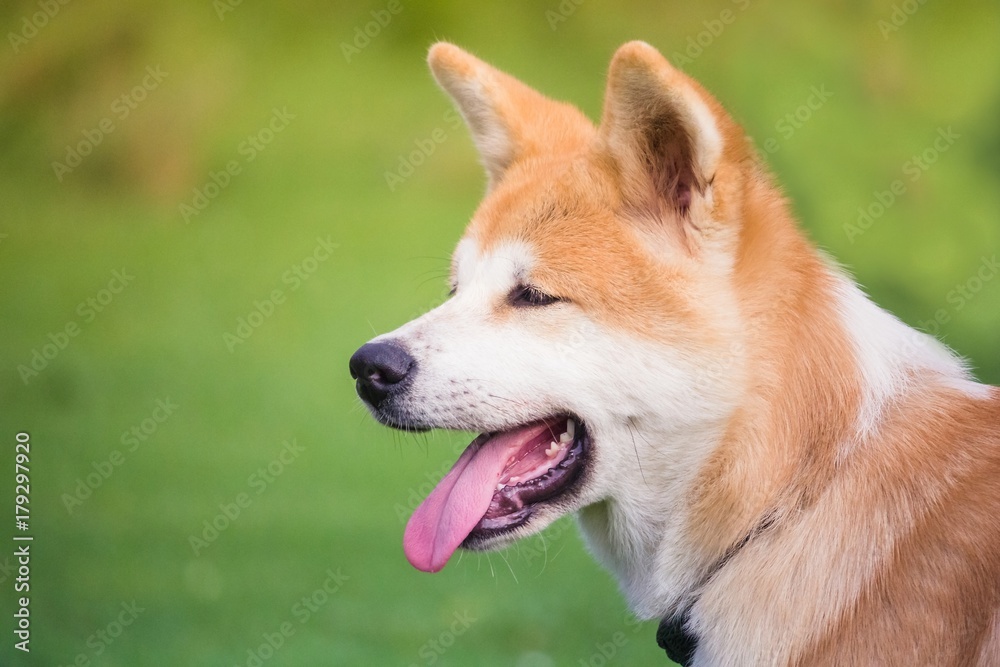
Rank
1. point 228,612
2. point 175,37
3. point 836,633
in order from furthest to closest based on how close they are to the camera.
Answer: point 175,37 → point 228,612 → point 836,633

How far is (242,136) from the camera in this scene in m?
5.54

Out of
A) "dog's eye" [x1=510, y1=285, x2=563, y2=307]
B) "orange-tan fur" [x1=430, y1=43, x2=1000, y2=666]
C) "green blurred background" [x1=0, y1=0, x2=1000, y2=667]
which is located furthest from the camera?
"green blurred background" [x1=0, y1=0, x2=1000, y2=667]

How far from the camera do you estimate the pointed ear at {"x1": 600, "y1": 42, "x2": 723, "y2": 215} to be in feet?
7.66

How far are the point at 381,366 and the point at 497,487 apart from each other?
0.46 metres

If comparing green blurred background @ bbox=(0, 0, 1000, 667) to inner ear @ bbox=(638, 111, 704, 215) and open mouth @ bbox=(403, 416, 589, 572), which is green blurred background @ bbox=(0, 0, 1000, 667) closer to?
open mouth @ bbox=(403, 416, 589, 572)

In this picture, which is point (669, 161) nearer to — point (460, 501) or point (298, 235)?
point (460, 501)

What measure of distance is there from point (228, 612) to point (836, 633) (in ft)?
10.2

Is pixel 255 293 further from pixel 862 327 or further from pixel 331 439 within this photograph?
pixel 862 327

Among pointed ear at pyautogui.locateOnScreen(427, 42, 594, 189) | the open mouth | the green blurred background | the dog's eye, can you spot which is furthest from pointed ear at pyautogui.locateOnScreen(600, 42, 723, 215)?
the green blurred background

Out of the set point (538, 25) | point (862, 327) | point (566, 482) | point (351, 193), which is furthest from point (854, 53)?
point (566, 482)

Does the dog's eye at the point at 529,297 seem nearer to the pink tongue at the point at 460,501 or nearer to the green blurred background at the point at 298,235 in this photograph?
the pink tongue at the point at 460,501

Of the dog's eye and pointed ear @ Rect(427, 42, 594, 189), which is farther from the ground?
pointed ear @ Rect(427, 42, 594, 189)

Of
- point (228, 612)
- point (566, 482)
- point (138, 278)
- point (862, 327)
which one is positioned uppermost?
point (862, 327)

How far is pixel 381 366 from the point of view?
8.18ft
